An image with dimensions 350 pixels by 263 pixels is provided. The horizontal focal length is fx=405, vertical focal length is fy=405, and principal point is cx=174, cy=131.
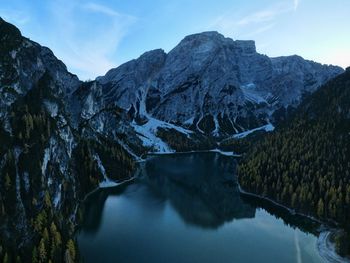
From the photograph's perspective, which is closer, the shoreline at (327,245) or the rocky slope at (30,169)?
the rocky slope at (30,169)

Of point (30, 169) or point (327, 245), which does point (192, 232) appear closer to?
point (327, 245)

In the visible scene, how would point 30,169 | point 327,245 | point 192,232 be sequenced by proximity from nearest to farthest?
point 30,169
point 327,245
point 192,232

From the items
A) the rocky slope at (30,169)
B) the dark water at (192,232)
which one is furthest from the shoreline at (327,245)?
the rocky slope at (30,169)

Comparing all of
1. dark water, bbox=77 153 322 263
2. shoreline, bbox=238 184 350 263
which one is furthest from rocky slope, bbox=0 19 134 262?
shoreline, bbox=238 184 350 263

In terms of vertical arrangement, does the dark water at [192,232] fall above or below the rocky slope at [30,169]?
below

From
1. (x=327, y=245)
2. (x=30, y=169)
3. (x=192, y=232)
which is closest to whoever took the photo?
(x=30, y=169)

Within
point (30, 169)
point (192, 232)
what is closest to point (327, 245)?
point (192, 232)

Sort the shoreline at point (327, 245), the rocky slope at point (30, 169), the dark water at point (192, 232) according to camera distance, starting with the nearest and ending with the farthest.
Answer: the rocky slope at point (30, 169)
the shoreline at point (327, 245)
the dark water at point (192, 232)

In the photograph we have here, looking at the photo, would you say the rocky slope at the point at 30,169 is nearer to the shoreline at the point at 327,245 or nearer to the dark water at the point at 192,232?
the dark water at the point at 192,232

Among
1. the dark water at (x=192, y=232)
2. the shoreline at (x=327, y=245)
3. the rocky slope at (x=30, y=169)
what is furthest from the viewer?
the dark water at (x=192, y=232)
